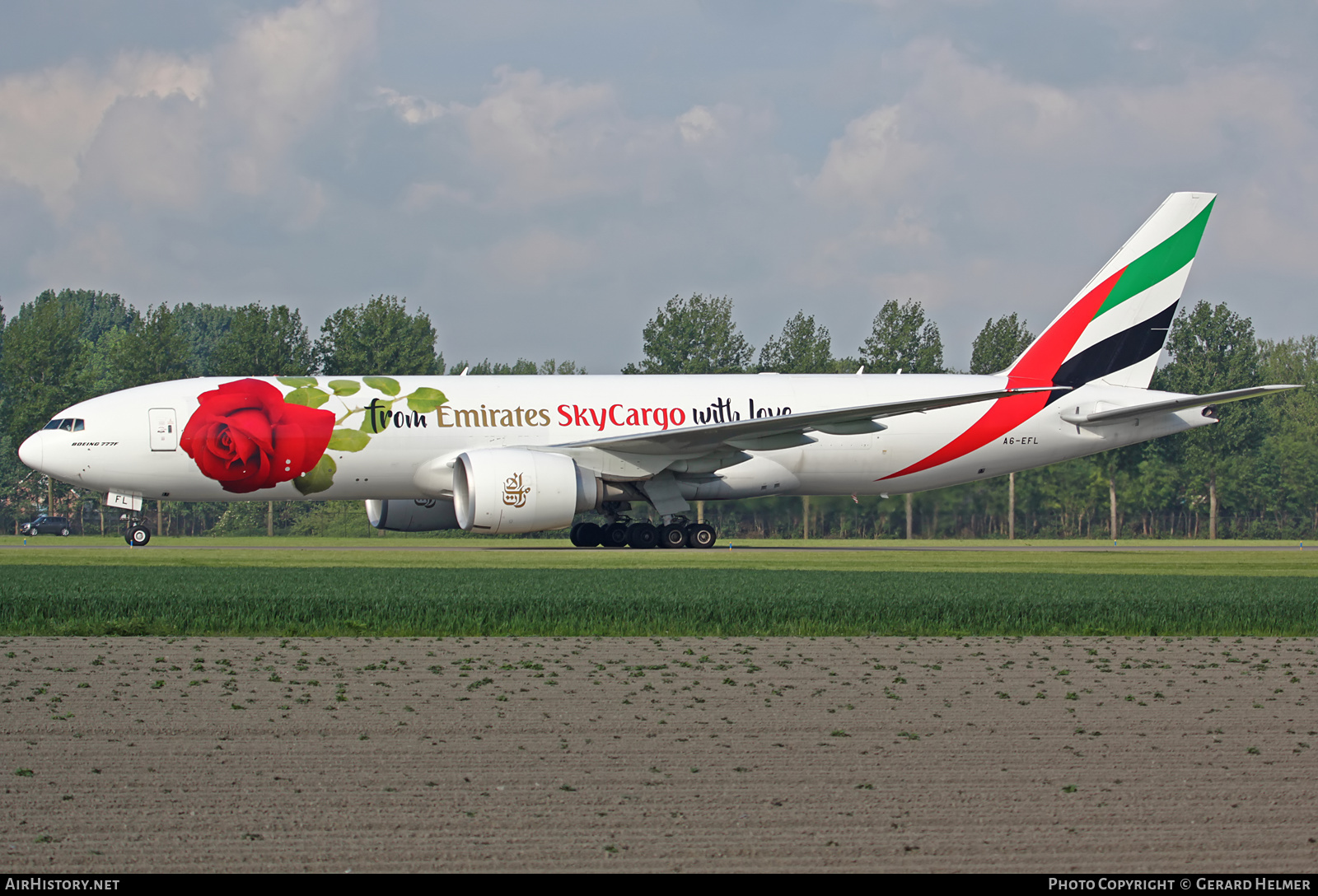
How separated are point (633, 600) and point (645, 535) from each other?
485 inches

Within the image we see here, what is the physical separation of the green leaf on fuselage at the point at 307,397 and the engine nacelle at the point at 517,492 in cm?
316

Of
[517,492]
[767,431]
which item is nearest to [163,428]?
[517,492]

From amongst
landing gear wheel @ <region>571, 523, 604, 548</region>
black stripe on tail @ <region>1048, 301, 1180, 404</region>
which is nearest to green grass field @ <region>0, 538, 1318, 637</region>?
landing gear wheel @ <region>571, 523, 604, 548</region>

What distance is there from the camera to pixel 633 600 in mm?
13500

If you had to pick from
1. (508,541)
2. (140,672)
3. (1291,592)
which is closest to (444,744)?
(140,672)

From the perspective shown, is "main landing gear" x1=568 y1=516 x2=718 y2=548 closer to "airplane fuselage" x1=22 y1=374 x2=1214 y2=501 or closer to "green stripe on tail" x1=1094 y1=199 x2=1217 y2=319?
"airplane fuselage" x1=22 y1=374 x2=1214 y2=501

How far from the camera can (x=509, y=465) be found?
23.2 m

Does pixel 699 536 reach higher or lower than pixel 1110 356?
lower

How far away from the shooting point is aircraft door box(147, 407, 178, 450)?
24562mm

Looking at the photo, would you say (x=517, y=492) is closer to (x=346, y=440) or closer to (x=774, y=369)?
(x=346, y=440)

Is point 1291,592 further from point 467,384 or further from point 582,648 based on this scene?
point 467,384

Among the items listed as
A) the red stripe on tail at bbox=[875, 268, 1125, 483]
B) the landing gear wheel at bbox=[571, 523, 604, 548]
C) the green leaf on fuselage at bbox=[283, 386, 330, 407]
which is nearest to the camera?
the green leaf on fuselage at bbox=[283, 386, 330, 407]

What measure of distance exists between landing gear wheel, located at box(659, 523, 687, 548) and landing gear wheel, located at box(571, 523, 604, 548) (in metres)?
1.61

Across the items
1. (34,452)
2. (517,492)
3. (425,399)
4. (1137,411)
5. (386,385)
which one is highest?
(386,385)
